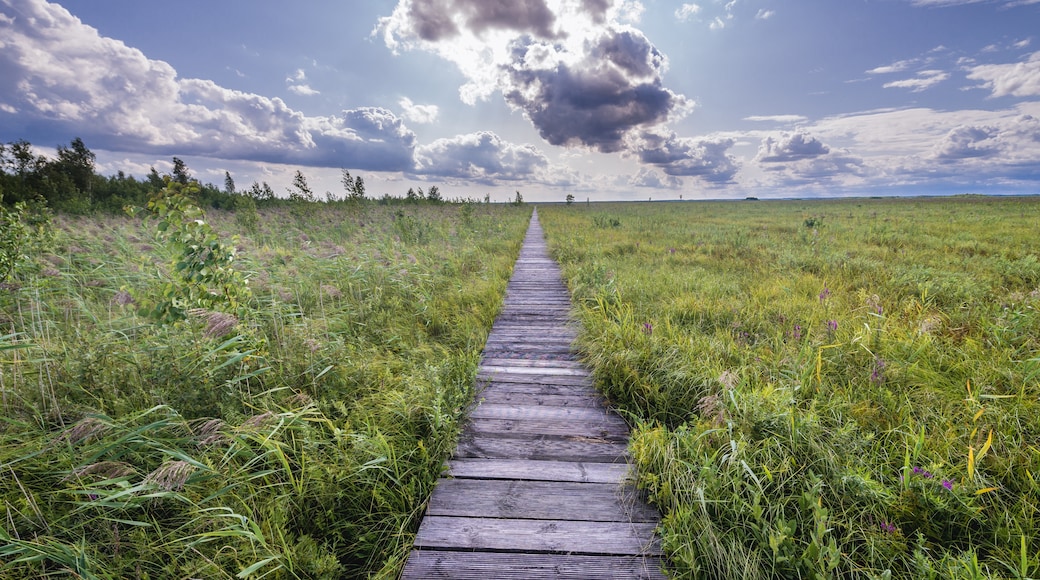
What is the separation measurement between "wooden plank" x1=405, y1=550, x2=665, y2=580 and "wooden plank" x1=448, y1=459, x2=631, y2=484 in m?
0.54

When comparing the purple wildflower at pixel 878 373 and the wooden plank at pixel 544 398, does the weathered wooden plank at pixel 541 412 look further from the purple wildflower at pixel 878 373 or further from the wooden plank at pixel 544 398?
the purple wildflower at pixel 878 373

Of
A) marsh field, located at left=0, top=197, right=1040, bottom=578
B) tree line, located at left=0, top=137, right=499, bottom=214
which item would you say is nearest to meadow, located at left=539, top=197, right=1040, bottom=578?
marsh field, located at left=0, top=197, right=1040, bottom=578

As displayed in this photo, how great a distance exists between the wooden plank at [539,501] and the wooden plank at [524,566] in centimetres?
24

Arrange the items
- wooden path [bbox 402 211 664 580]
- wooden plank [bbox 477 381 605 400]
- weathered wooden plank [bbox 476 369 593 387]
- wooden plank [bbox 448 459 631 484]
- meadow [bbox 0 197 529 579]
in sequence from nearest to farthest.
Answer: meadow [bbox 0 197 529 579], wooden path [bbox 402 211 664 580], wooden plank [bbox 448 459 631 484], wooden plank [bbox 477 381 605 400], weathered wooden plank [bbox 476 369 593 387]

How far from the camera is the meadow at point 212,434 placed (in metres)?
1.84

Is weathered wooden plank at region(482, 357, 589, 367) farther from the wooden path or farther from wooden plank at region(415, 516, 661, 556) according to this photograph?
wooden plank at region(415, 516, 661, 556)

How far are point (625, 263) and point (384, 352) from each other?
19.3ft

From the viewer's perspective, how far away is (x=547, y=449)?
2.78 m

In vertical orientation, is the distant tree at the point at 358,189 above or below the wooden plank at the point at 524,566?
above

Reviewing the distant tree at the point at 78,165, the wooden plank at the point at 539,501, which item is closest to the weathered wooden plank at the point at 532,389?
the wooden plank at the point at 539,501

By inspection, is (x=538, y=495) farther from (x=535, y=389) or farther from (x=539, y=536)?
(x=535, y=389)

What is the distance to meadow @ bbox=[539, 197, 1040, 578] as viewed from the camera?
1.85 m

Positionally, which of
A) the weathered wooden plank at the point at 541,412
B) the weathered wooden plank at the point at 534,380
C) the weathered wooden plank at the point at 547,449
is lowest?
the weathered wooden plank at the point at 547,449

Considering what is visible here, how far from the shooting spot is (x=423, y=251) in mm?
9109
